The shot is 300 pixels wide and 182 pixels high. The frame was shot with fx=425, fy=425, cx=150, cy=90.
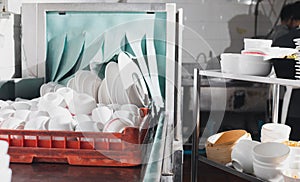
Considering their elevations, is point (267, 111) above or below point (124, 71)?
below

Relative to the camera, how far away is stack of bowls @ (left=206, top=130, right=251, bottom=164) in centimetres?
132

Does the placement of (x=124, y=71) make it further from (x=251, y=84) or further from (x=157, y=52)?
(x=251, y=84)

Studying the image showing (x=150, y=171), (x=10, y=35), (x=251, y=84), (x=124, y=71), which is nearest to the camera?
(x=150, y=171)

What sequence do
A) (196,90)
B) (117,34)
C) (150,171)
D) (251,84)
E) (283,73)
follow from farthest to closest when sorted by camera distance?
(251,84), (117,34), (196,90), (283,73), (150,171)

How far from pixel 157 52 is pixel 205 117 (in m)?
1.22

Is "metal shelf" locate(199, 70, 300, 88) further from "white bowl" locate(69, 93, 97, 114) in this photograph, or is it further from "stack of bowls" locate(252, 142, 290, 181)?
"white bowl" locate(69, 93, 97, 114)

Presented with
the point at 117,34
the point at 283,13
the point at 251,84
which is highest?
the point at 283,13

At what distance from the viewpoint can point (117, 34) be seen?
5.29ft

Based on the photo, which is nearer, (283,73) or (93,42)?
(283,73)

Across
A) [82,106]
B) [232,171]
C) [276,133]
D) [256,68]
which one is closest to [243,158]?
[232,171]

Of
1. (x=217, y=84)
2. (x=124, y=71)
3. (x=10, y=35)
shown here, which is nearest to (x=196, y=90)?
(x=124, y=71)

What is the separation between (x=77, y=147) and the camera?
0.71 meters

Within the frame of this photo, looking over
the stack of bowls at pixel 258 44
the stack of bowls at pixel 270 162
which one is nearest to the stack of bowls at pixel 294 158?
the stack of bowls at pixel 270 162

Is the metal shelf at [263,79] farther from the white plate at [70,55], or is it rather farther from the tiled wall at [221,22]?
the tiled wall at [221,22]
